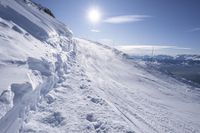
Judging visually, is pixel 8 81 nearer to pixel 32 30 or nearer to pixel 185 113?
pixel 32 30

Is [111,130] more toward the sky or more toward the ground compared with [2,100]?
more toward the ground

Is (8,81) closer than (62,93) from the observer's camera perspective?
Yes

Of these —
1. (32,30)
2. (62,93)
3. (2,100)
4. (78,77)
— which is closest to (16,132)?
(2,100)

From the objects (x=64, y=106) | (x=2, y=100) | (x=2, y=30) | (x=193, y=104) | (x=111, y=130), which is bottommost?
(x=193, y=104)

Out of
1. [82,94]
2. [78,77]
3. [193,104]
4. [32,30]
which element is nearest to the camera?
[82,94]

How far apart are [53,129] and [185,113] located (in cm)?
1055

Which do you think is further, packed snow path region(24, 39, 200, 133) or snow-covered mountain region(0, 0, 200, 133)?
packed snow path region(24, 39, 200, 133)

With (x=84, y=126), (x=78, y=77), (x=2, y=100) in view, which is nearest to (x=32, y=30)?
(x=78, y=77)

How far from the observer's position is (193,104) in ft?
60.3

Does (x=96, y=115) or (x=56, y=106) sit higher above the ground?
(x=56, y=106)

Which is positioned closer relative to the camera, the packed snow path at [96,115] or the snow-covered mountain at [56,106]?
the snow-covered mountain at [56,106]

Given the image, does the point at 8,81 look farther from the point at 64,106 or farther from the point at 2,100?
the point at 64,106

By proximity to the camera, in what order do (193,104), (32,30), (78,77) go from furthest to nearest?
1. (193,104)
2. (32,30)
3. (78,77)

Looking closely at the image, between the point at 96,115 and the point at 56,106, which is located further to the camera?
the point at 96,115
